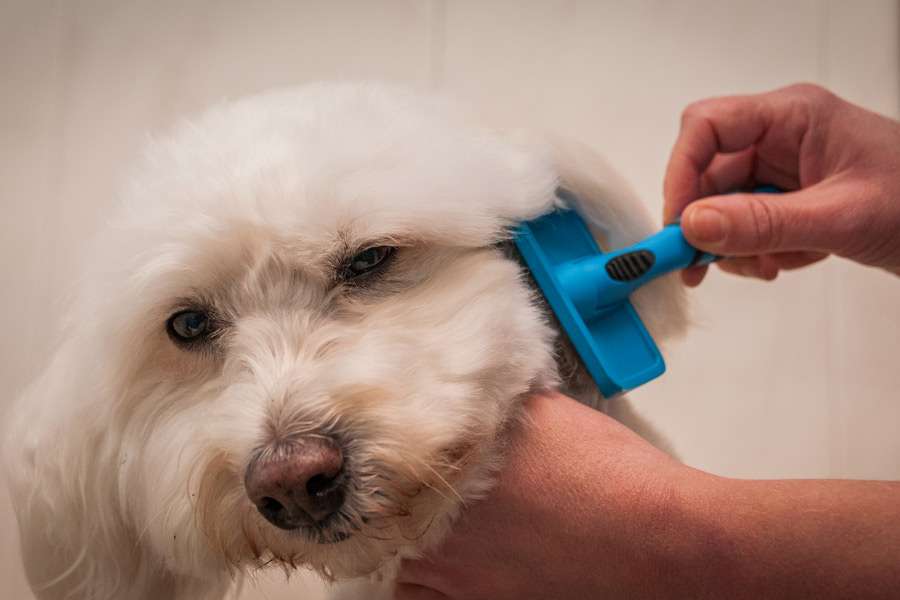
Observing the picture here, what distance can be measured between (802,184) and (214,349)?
3.00 ft

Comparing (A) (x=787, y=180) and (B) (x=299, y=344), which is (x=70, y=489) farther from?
(A) (x=787, y=180)

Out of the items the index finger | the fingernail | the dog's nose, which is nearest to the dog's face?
the dog's nose

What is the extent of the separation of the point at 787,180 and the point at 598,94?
0.38m

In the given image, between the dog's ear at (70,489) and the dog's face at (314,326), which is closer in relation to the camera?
the dog's face at (314,326)

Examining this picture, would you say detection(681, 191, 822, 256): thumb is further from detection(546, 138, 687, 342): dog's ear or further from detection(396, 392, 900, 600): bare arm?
detection(396, 392, 900, 600): bare arm

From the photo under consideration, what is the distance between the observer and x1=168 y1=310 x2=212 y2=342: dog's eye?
0.67 metres

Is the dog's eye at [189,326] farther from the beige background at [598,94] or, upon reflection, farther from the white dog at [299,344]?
the beige background at [598,94]

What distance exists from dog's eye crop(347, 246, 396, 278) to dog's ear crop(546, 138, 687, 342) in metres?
0.23

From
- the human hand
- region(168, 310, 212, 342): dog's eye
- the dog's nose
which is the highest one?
region(168, 310, 212, 342): dog's eye

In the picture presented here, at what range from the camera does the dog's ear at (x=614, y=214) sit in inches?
28.5

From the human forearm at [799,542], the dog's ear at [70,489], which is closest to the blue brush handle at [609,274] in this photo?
the human forearm at [799,542]

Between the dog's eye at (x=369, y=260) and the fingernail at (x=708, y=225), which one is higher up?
the dog's eye at (x=369, y=260)

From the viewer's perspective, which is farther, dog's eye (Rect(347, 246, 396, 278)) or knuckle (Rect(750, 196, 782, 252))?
knuckle (Rect(750, 196, 782, 252))

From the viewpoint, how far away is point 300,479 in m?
0.50
